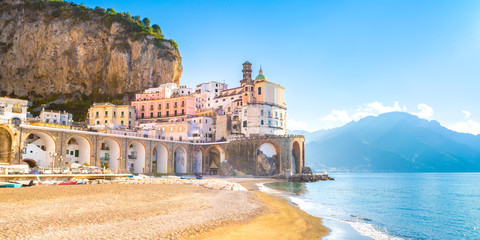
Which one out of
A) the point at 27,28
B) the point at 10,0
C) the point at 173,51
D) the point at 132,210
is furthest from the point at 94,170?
the point at 10,0

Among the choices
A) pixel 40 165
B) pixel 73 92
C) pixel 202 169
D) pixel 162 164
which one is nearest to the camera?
pixel 40 165

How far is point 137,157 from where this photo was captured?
62.9 m

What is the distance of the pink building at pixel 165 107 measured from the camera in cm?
8206

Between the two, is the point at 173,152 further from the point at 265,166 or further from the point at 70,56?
the point at 70,56

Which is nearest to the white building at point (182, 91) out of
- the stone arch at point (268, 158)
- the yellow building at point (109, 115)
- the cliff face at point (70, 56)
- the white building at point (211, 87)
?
the white building at point (211, 87)

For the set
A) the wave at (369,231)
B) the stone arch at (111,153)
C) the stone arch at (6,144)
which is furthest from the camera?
the stone arch at (111,153)

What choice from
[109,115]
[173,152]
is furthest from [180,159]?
[109,115]

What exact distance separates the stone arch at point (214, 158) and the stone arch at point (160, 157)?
33.4ft

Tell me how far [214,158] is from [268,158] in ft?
46.1

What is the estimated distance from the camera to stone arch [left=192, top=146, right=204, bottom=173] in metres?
74.3

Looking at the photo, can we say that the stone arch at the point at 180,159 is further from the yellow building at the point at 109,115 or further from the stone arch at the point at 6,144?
the stone arch at the point at 6,144

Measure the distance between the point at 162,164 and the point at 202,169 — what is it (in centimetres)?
1024

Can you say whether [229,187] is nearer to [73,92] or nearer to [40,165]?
[40,165]

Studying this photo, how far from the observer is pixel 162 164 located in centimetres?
6719
